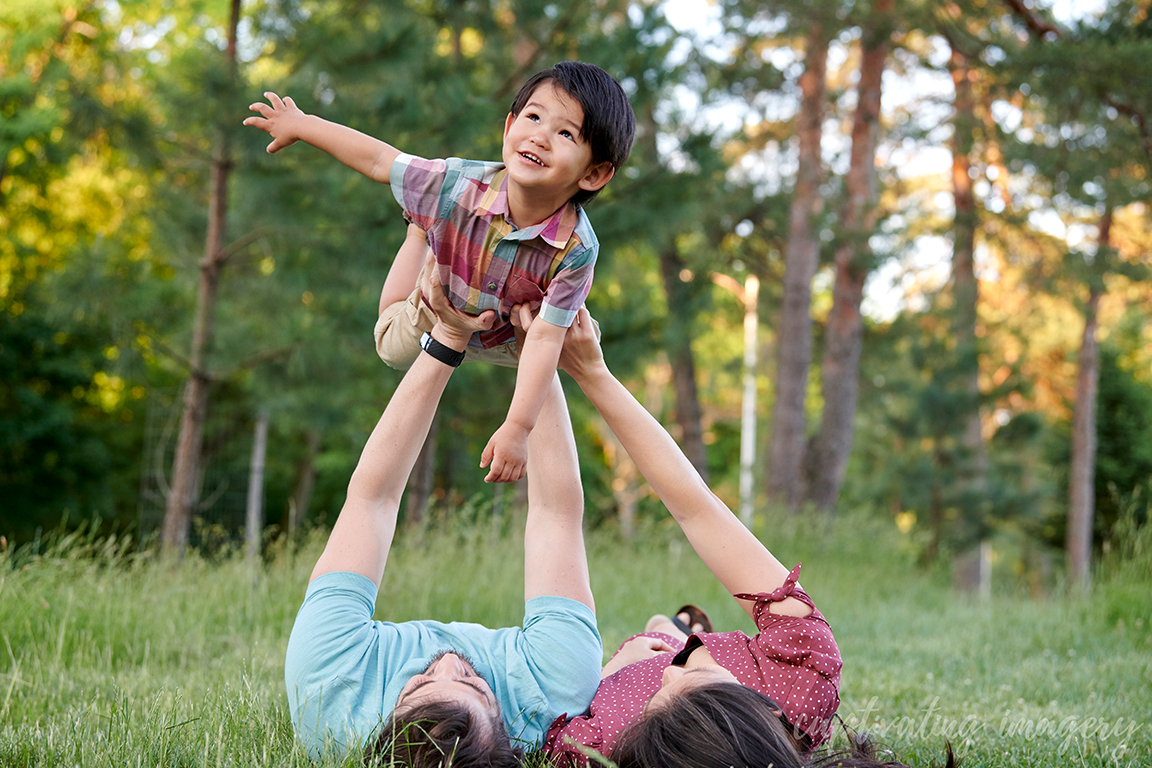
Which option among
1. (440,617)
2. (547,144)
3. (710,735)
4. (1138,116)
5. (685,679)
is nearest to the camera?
(710,735)

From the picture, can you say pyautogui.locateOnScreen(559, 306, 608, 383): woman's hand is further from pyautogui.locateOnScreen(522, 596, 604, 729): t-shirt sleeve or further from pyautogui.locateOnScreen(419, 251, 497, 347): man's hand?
pyautogui.locateOnScreen(522, 596, 604, 729): t-shirt sleeve

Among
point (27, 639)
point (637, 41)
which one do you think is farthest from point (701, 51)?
point (27, 639)

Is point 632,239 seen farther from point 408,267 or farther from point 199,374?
point 408,267

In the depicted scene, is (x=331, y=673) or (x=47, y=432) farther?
(x=47, y=432)

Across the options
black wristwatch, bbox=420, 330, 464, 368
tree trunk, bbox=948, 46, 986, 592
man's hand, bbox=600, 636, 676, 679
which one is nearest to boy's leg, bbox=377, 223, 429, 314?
black wristwatch, bbox=420, 330, 464, 368

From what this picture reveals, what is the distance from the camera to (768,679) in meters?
2.18

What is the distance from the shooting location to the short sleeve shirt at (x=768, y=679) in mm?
2133

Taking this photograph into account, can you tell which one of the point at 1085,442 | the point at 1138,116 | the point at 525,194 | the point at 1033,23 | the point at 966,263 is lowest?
the point at 1085,442

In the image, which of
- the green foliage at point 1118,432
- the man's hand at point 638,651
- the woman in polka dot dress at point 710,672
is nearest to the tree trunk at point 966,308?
the green foliage at point 1118,432

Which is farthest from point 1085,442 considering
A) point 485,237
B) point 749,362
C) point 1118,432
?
point 485,237

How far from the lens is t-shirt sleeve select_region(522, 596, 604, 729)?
2.26m

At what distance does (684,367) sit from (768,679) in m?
9.99

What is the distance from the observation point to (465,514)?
20.4 feet

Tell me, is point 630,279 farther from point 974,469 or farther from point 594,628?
point 594,628
